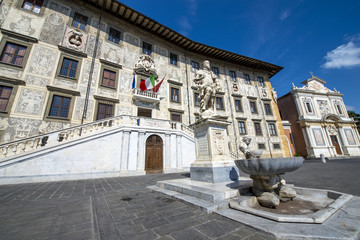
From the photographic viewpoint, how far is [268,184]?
2.79m

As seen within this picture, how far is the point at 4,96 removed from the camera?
27.8 feet

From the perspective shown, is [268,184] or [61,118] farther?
[61,118]

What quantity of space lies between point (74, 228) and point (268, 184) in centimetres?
Result: 340

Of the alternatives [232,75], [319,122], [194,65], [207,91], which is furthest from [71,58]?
[319,122]

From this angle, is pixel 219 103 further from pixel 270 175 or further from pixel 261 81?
pixel 270 175

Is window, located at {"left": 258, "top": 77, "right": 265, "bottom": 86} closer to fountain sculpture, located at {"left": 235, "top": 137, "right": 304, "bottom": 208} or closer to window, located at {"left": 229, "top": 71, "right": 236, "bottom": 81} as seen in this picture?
window, located at {"left": 229, "top": 71, "right": 236, "bottom": 81}

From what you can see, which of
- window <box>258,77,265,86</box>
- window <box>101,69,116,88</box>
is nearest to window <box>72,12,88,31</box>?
window <box>101,69,116,88</box>

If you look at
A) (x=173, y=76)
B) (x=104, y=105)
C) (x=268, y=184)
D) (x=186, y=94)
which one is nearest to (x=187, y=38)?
(x=173, y=76)

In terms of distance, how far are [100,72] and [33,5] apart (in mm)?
6553

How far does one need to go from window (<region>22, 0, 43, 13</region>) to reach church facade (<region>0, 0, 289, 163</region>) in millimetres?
65

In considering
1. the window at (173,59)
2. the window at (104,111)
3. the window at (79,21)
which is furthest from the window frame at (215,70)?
the window at (79,21)

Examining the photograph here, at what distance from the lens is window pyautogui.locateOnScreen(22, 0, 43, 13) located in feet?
34.0

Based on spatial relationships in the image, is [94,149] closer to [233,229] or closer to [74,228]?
[74,228]

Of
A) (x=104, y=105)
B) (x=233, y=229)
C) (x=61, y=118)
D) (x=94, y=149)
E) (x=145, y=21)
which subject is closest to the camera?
(x=233, y=229)
